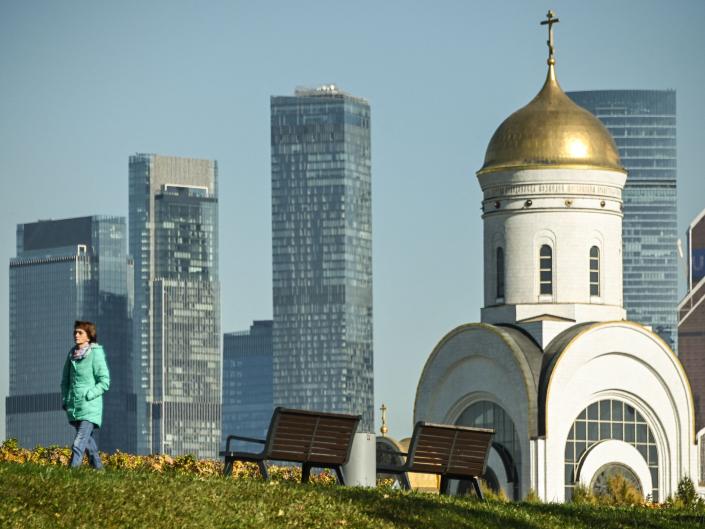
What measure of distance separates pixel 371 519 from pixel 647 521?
3572 millimetres

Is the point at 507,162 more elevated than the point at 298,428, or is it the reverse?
the point at 507,162

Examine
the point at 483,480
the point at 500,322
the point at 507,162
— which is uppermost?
the point at 507,162

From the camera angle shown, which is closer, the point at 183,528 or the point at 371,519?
the point at 183,528

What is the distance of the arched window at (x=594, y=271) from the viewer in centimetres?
4644

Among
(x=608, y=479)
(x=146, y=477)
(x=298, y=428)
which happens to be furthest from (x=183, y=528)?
(x=608, y=479)

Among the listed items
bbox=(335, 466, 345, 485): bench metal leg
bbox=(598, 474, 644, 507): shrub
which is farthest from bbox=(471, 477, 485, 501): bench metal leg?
bbox=(598, 474, 644, 507): shrub

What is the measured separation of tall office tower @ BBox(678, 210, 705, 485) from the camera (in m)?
171

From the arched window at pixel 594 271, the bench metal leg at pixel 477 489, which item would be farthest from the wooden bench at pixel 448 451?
the arched window at pixel 594 271

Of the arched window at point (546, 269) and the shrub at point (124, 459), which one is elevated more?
the arched window at point (546, 269)

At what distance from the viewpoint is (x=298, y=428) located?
959 inches

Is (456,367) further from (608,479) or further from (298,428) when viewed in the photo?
(298,428)

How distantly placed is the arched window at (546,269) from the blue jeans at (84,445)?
2437 cm

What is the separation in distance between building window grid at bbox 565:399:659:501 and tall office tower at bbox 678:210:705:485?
11717 cm

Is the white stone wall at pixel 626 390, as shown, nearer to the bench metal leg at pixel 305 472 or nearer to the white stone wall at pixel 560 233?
the white stone wall at pixel 560 233
